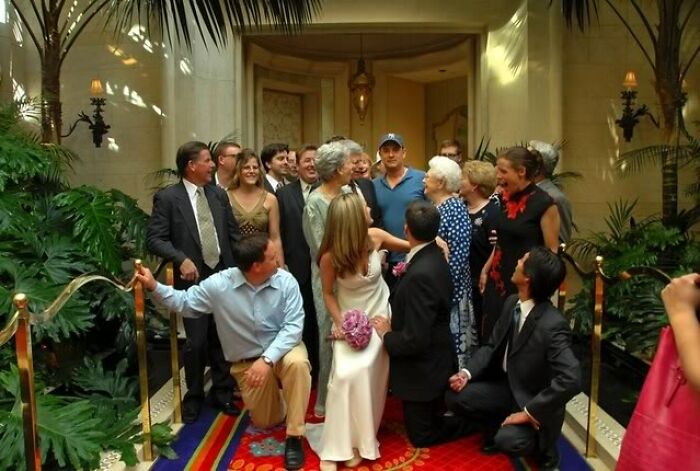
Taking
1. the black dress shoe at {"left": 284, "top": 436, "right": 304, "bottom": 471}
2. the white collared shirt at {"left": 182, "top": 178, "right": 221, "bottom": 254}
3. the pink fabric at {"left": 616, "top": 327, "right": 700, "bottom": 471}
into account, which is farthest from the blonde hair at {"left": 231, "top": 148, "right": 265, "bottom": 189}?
the pink fabric at {"left": 616, "top": 327, "right": 700, "bottom": 471}

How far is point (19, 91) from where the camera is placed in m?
8.73

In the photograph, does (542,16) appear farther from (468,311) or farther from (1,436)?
(1,436)

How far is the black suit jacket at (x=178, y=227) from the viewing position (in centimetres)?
442

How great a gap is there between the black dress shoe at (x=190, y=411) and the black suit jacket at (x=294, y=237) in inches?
43.8

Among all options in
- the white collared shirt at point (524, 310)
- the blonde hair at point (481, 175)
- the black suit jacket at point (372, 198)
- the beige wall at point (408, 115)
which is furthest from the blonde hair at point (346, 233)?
the beige wall at point (408, 115)

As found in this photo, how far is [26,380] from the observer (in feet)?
7.98

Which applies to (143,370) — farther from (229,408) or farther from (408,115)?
(408,115)

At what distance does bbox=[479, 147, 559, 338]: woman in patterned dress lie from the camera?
4.07 m

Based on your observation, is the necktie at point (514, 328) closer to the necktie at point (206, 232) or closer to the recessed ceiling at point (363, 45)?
the necktie at point (206, 232)

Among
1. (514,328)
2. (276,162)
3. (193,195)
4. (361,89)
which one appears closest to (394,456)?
(514,328)

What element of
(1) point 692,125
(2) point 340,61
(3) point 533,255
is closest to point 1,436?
(3) point 533,255

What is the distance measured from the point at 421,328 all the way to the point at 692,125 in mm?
6607

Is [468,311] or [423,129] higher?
[423,129]

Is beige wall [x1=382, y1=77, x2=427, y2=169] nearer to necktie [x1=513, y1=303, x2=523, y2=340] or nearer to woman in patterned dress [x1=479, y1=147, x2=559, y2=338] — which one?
woman in patterned dress [x1=479, y1=147, x2=559, y2=338]
